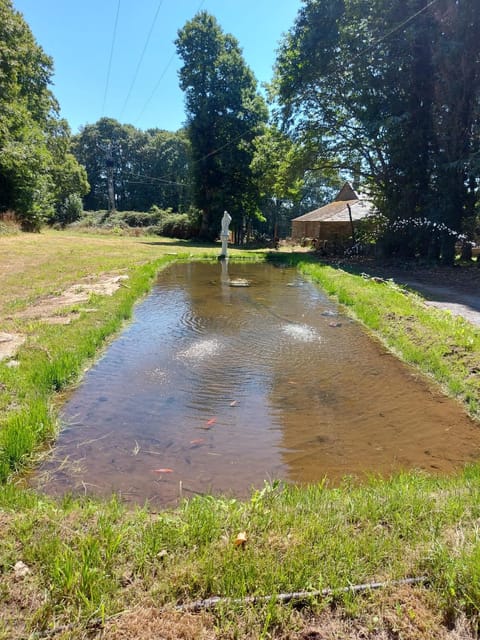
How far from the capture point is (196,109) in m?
31.0

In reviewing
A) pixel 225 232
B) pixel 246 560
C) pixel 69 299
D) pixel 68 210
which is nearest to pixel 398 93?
pixel 225 232

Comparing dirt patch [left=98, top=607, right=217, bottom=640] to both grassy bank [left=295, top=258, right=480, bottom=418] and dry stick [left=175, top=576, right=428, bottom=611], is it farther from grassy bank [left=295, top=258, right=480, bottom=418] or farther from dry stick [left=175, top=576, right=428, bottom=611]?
grassy bank [left=295, top=258, right=480, bottom=418]

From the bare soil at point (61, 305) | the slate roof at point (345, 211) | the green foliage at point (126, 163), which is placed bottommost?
the bare soil at point (61, 305)

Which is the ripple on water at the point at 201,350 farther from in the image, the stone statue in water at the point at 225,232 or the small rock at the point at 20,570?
the stone statue in water at the point at 225,232

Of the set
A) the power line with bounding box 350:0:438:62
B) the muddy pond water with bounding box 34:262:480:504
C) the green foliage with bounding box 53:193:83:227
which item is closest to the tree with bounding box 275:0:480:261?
the power line with bounding box 350:0:438:62

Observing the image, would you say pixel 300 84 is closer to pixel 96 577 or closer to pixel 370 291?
pixel 370 291

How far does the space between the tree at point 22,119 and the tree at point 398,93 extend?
1502 centimetres

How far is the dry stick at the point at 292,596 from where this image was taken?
174cm

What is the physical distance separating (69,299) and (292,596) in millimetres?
7559

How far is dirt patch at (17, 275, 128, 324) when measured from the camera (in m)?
6.65

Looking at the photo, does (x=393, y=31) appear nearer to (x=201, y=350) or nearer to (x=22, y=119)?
(x=201, y=350)

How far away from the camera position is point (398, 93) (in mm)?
15555

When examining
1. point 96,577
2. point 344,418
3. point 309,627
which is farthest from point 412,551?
point 344,418

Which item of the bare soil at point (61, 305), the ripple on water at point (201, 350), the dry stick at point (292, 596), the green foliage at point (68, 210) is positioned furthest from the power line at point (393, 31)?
the green foliage at point (68, 210)
